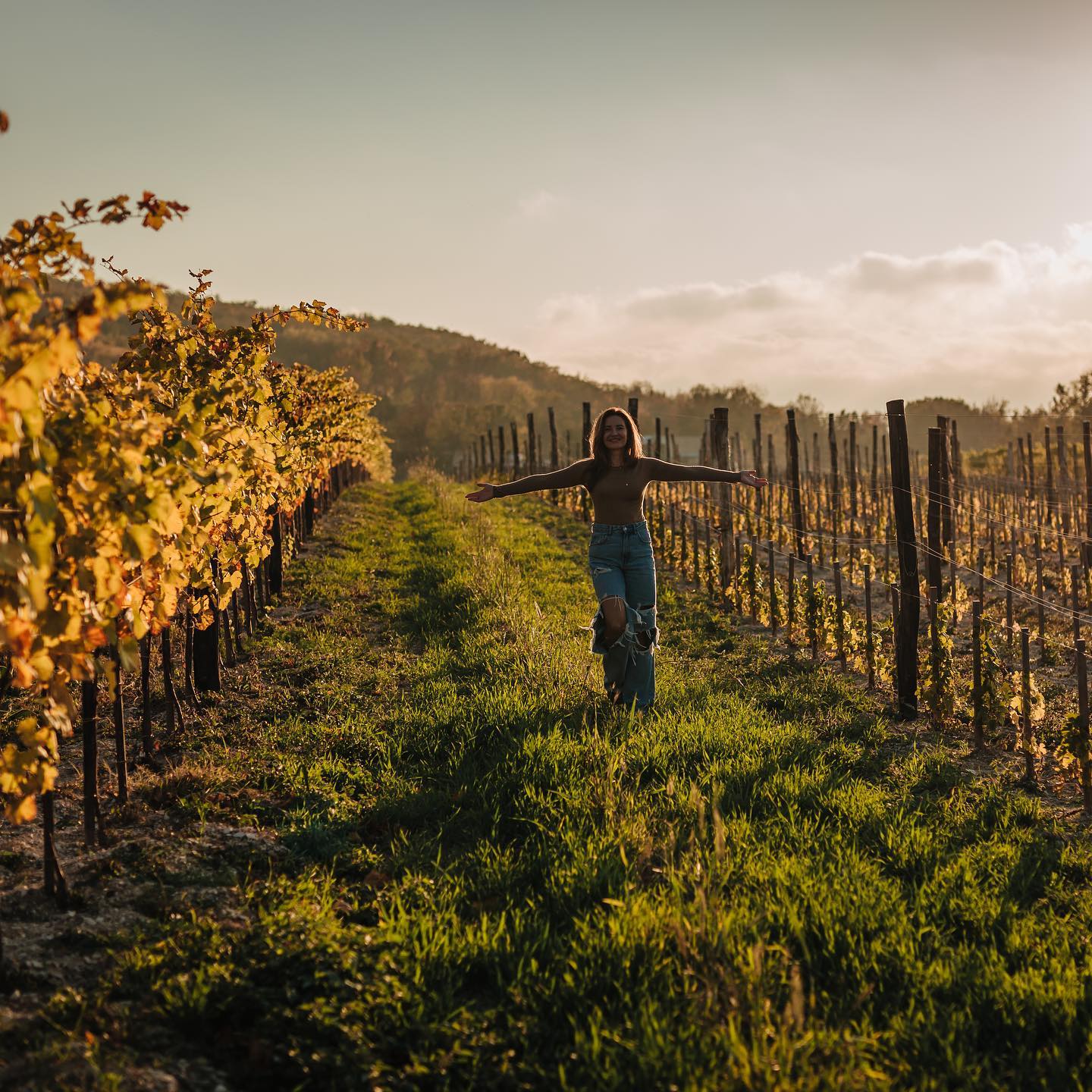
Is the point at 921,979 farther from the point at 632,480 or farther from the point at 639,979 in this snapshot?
the point at 632,480

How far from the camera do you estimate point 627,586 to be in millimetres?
5484

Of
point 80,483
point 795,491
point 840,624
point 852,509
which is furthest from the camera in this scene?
point 852,509

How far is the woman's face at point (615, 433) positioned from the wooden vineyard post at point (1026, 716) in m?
2.76

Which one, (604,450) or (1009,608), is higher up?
(604,450)

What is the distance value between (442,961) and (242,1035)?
629mm

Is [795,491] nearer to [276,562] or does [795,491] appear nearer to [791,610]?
[791,610]

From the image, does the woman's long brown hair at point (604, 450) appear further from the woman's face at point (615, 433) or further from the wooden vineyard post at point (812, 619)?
the wooden vineyard post at point (812, 619)

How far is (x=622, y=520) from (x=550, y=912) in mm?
2628

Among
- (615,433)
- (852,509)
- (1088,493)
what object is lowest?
(852,509)

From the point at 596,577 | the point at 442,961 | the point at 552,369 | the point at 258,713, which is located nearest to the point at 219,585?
the point at 258,713

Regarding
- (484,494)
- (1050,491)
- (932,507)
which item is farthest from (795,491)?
(484,494)

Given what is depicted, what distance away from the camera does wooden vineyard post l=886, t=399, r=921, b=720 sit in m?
6.59

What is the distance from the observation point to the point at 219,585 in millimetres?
5875

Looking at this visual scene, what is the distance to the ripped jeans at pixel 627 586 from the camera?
5344mm
